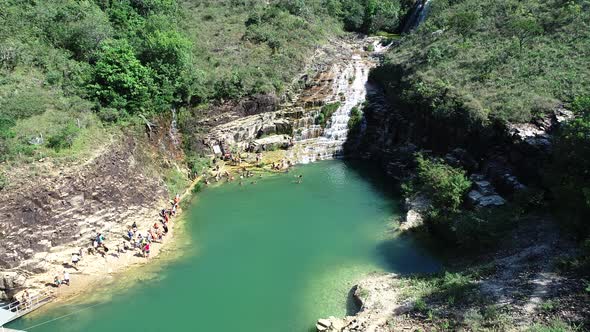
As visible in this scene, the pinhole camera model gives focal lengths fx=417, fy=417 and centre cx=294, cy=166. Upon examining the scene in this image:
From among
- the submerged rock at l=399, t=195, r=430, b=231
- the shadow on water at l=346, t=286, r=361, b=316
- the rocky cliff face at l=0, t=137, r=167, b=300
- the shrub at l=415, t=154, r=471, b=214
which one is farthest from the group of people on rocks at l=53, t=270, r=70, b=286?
the shrub at l=415, t=154, r=471, b=214

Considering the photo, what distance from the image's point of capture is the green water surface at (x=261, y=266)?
84.7ft

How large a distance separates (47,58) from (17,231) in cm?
2075

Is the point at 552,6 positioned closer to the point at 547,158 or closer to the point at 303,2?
the point at 547,158

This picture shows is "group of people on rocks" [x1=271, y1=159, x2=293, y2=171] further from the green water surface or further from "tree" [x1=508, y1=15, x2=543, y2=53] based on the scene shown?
"tree" [x1=508, y1=15, x2=543, y2=53]

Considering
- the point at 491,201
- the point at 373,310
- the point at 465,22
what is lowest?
the point at 373,310

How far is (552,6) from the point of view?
51531mm

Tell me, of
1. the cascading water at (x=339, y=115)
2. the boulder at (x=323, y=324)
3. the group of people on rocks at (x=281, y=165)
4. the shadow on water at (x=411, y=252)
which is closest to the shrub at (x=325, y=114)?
the cascading water at (x=339, y=115)

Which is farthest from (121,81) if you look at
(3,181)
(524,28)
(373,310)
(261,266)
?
(524,28)

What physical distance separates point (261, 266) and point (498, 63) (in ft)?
109

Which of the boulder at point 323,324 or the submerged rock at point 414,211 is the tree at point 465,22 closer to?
the submerged rock at point 414,211

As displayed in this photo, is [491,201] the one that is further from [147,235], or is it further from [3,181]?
[3,181]

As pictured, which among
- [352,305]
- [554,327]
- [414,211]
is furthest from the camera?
[414,211]

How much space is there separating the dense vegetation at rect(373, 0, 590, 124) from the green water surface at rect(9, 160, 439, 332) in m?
12.0

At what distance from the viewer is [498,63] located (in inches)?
1737
